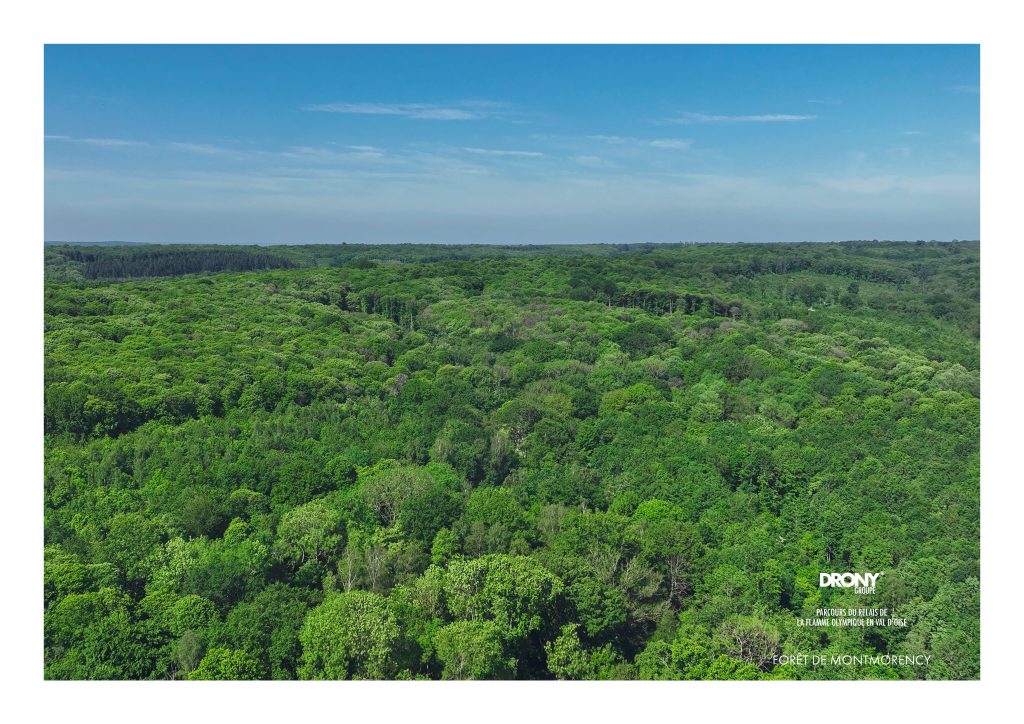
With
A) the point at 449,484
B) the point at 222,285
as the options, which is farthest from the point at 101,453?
the point at 222,285

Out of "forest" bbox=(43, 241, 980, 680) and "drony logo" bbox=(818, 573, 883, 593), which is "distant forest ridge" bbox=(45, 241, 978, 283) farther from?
"drony logo" bbox=(818, 573, 883, 593)

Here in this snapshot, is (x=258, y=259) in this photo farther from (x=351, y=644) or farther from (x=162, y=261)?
(x=351, y=644)

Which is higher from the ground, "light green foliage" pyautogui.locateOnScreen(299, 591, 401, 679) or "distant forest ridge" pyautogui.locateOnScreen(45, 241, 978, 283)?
"distant forest ridge" pyautogui.locateOnScreen(45, 241, 978, 283)

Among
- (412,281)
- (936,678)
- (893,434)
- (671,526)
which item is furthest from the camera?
(412,281)

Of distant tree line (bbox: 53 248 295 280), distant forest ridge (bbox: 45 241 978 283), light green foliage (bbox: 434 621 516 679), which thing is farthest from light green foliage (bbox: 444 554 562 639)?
distant tree line (bbox: 53 248 295 280)

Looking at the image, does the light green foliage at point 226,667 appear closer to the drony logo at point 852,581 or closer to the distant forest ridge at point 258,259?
the drony logo at point 852,581

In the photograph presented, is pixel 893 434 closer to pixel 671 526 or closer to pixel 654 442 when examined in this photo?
pixel 654 442
